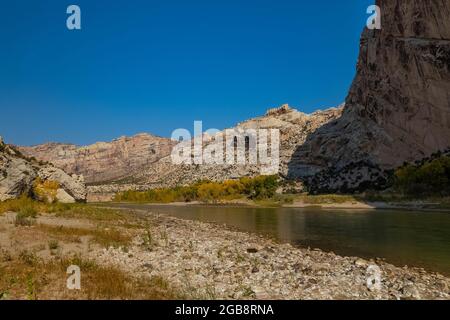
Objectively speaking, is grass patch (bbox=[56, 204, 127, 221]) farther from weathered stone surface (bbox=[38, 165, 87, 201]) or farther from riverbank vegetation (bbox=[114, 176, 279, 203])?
riverbank vegetation (bbox=[114, 176, 279, 203])

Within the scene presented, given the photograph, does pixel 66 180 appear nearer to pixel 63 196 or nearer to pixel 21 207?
pixel 63 196

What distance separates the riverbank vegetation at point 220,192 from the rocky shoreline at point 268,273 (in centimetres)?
8978

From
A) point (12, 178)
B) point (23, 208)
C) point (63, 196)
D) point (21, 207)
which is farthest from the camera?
point (63, 196)

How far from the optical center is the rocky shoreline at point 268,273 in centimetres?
1208

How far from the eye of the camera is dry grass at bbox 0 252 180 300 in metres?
10.3

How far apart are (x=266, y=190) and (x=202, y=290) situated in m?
98.3

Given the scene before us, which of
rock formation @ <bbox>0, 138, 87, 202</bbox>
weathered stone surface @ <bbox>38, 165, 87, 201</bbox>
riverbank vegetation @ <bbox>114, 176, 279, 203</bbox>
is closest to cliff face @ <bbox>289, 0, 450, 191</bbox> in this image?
riverbank vegetation @ <bbox>114, 176, 279, 203</bbox>

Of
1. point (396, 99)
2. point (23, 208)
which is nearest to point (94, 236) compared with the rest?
point (23, 208)

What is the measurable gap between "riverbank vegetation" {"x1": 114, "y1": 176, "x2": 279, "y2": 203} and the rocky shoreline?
295 ft

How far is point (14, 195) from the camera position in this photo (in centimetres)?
4262

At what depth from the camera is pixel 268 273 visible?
14.6 meters

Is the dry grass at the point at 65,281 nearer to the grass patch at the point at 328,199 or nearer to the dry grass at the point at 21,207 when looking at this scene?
the dry grass at the point at 21,207

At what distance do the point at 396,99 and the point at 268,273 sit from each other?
111 meters

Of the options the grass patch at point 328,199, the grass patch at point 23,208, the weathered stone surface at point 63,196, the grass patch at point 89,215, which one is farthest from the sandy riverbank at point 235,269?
the grass patch at point 328,199
